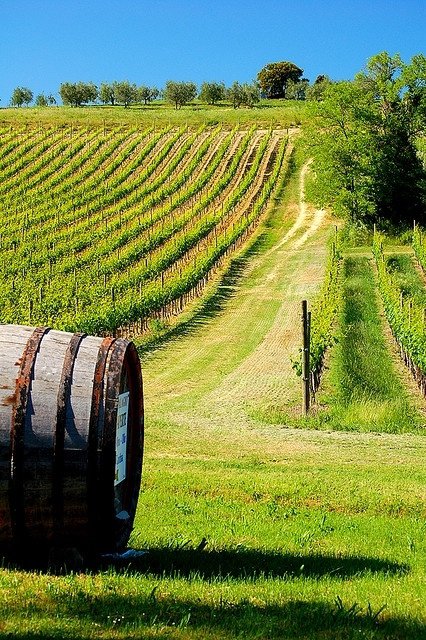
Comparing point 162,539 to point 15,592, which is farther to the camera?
point 162,539

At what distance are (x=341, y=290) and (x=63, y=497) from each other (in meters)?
31.3

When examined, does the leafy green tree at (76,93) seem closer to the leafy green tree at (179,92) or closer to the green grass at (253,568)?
the leafy green tree at (179,92)

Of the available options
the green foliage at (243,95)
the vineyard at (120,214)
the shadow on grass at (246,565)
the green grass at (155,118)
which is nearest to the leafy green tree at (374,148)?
the vineyard at (120,214)

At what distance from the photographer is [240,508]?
982 centimetres

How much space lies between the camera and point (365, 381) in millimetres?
23219

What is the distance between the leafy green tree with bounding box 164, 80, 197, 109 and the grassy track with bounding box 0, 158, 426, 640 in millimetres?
93988

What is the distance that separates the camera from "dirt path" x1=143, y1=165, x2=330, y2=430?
67.7 feet

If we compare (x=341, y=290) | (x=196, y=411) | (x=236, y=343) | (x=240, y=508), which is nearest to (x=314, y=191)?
(x=341, y=290)

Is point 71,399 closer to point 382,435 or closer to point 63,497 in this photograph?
point 63,497

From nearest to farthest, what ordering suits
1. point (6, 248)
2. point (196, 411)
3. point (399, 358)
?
point (196, 411) < point (399, 358) < point (6, 248)

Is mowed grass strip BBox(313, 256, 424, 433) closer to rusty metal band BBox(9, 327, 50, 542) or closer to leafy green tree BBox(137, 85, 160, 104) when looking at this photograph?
rusty metal band BBox(9, 327, 50, 542)

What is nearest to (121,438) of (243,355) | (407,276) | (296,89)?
(243,355)

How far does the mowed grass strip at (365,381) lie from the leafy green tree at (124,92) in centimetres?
8969

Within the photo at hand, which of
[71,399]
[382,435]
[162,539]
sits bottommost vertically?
[382,435]
